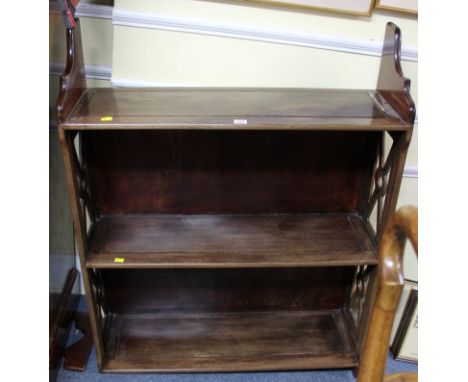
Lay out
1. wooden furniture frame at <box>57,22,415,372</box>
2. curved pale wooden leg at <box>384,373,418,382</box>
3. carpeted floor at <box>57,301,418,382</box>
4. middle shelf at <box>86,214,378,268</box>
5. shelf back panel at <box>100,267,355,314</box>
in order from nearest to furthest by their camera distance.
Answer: curved pale wooden leg at <box>384,373,418,382</box> < wooden furniture frame at <box>57,22,415,372</box> < middle shelf at <box>86,214,378,268</box> < carpeted floor at <box>57,301,418,382</box> < shelf back panel at <box>100,267,355,314</box>

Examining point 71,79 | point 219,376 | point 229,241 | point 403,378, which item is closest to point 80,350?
point 219,376

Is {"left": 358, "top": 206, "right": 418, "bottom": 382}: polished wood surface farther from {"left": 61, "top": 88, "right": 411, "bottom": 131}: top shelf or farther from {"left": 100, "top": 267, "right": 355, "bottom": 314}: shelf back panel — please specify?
{"left": 100, "top": 267, "right": 355, "bottom": 314}: shelf back panel

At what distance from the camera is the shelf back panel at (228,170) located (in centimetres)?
144

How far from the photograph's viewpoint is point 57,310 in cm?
152

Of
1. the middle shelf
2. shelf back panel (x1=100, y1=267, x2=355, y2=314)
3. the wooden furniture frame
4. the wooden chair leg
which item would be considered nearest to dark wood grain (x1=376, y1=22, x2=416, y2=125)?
the wooden furniture frame

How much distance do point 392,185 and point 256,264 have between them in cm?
42

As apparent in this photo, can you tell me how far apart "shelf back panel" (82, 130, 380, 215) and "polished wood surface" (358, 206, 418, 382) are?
864 mm

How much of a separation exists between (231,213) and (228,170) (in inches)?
5.9

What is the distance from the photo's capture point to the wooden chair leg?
1.60 m

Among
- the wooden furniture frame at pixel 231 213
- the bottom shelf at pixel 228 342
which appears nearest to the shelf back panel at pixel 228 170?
the wooden furniture frame at pixel 231 213

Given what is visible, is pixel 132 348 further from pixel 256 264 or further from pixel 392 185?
pixel 392 185

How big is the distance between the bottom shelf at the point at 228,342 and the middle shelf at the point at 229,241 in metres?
0.41

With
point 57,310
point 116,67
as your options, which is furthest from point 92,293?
point 116,67

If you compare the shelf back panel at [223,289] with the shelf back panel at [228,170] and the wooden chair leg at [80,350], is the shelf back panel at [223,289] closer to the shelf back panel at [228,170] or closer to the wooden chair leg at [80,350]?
the wooden chair leg at [80,350]
